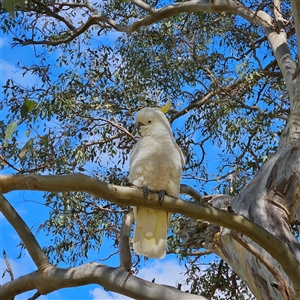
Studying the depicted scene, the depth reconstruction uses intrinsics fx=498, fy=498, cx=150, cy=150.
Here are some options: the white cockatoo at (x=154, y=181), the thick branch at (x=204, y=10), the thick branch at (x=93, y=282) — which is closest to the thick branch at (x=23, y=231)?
the thick branch at (x=93, y=282)

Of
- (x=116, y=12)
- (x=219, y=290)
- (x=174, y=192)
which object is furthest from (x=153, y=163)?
(x=116, y=12)

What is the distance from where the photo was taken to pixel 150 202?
2016 millimetres

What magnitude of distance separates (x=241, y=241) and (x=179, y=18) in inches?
159

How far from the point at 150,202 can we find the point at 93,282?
2.11ft

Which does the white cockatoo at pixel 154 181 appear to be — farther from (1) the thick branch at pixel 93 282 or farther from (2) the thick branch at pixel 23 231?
(2) the thick branch at pixel 23 231

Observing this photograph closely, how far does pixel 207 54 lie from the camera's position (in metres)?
5.64

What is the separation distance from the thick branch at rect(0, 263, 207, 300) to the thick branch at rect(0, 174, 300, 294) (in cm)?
50

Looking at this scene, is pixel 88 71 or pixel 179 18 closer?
pixel 88 71

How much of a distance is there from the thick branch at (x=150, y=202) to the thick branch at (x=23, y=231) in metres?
0.72

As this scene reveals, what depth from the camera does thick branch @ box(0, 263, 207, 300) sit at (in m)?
2.33

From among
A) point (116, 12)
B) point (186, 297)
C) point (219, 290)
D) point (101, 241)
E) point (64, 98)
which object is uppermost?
point (116, 12)

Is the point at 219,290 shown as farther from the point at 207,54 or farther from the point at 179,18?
the point at 179,18

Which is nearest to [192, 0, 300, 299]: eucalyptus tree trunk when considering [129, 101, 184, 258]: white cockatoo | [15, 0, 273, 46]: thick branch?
[129, 101, 184, 258]: white cockatoo

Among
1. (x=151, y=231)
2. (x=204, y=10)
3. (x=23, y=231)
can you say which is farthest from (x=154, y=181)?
(x=204, y=10)
